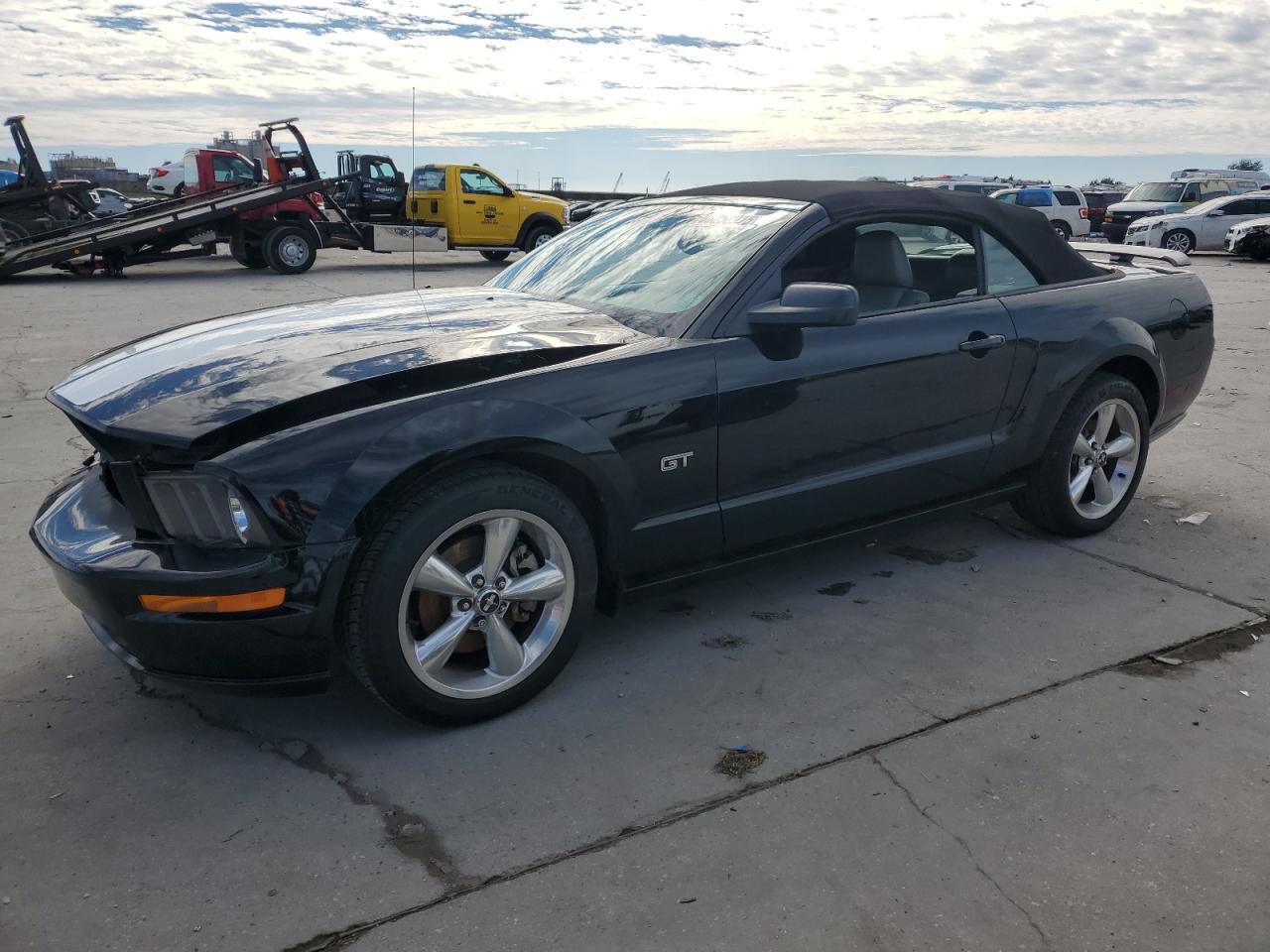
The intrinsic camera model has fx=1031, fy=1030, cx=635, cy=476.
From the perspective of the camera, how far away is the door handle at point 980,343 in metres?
3.88

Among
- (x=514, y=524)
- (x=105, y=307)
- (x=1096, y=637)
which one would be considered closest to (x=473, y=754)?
(x=514, y=524)

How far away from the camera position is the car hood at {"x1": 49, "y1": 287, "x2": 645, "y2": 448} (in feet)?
9.05

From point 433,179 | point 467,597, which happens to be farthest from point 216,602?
point 433,179

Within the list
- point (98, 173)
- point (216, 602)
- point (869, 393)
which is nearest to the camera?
point (216, 602)

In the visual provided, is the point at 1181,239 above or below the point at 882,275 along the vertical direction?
below

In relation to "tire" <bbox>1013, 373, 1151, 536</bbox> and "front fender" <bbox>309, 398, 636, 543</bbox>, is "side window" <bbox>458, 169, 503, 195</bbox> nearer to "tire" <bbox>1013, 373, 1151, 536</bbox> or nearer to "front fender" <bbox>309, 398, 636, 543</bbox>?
"tire" <bbox>1013, 373, 1151, 536</bbox>

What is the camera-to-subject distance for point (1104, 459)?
4.53 meters

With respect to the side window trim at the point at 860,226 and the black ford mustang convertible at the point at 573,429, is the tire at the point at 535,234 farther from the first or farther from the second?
the side window trim at the point at 860,226

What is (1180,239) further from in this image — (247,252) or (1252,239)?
(247,252)

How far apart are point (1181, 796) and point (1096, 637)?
0.99 metres

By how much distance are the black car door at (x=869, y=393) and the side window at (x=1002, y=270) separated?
65 mm

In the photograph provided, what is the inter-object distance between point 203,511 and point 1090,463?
359cm

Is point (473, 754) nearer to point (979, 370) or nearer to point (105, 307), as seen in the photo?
point (979, 370)

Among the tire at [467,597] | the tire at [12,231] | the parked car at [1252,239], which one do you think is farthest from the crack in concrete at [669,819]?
the parked car at [1252,239]
